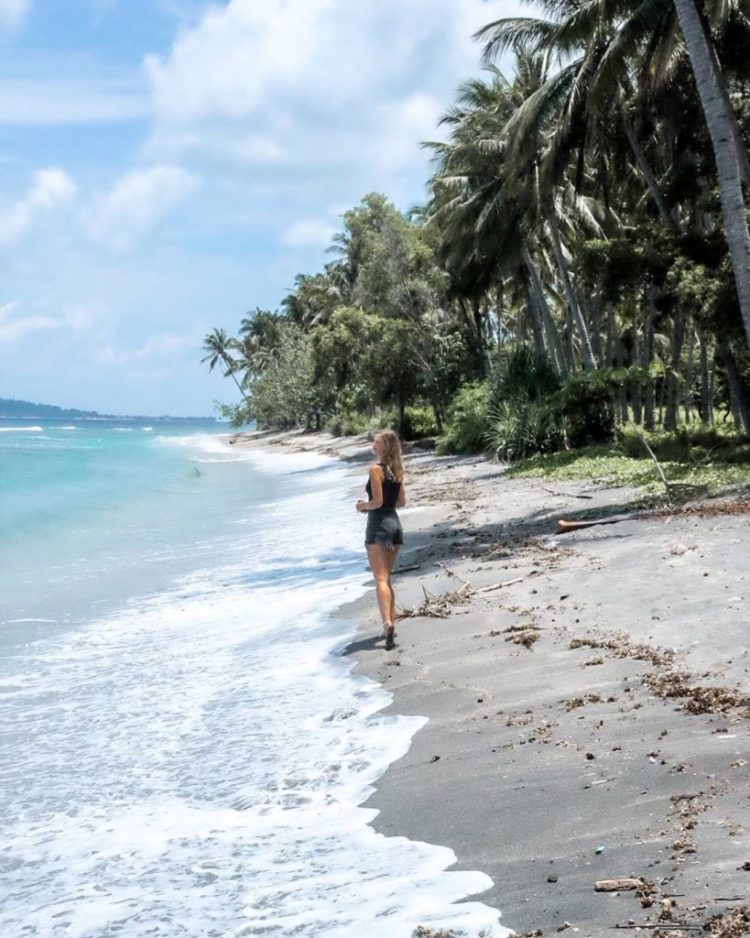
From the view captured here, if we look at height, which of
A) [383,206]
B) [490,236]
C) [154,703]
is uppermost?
[383,206]

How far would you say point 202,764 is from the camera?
5.46 m

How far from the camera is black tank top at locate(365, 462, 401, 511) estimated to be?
7984mm

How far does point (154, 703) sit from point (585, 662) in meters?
3.10

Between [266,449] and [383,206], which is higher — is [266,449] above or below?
below

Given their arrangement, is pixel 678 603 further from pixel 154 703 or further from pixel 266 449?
pixel 266 449

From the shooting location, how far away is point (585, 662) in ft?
19.5

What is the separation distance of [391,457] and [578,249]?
22.4 m

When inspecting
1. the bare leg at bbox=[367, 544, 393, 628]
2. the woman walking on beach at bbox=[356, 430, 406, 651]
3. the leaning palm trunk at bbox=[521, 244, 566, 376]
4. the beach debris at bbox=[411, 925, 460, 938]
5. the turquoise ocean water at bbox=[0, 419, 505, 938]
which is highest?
the leaning palm trunk at bbox=[521, 244, 566, 376]

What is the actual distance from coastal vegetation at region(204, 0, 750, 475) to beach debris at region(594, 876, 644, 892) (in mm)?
12089

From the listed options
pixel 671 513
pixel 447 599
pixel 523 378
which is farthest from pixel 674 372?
pixel 447 599

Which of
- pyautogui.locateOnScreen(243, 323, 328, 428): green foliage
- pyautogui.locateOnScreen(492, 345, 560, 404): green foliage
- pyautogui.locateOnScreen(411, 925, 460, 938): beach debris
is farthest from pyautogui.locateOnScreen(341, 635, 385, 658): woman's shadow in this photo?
pyautogui.locateOnScreen(243, 323, 328, 428): green foliage

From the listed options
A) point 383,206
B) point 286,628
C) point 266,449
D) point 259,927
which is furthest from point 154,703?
point 266,449

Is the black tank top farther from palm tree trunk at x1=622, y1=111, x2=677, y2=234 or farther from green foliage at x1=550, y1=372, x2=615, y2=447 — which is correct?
green foliage at x1=550, y1=372, x2=615, y2=447

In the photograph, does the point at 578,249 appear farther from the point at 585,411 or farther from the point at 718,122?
the point at 718,122
